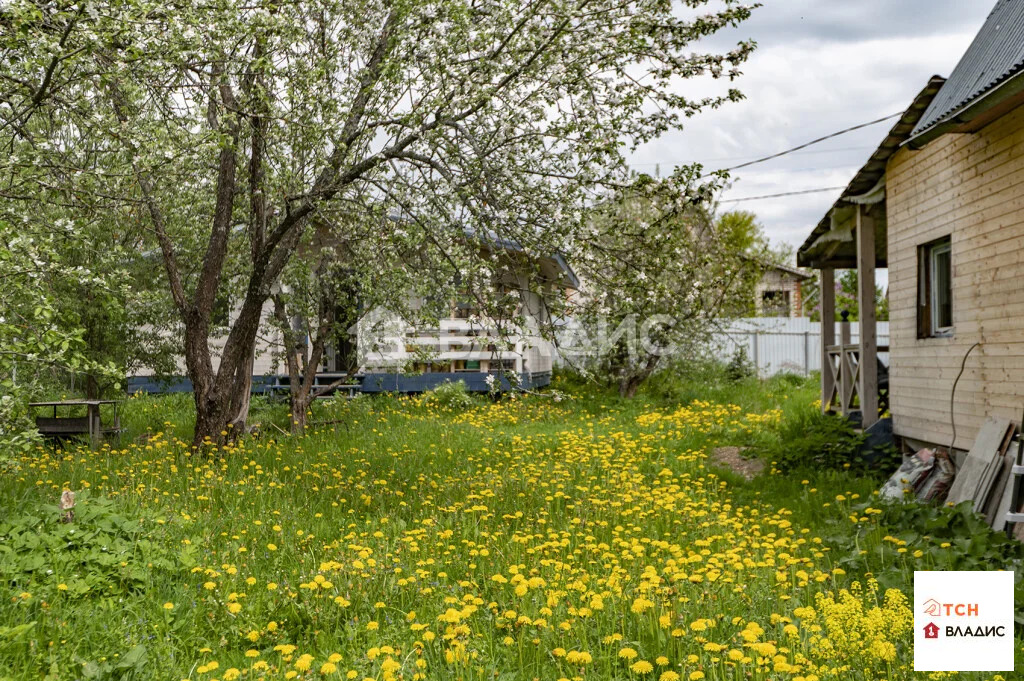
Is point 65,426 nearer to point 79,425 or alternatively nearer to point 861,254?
point 79,425

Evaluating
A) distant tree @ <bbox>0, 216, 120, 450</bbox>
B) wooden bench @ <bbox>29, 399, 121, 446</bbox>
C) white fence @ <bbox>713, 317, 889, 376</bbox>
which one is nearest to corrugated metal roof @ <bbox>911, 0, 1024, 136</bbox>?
distant tree @ <bbox>0, 216, 120, 450</bbox>

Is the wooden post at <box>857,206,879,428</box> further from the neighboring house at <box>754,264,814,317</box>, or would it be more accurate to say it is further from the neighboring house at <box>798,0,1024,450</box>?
the neighboring house at <box>754,264,814,317</box>

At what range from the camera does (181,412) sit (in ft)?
49.5

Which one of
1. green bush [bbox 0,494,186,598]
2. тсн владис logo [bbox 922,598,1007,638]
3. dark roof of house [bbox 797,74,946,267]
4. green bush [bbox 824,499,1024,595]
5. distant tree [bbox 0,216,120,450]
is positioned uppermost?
dark roof of house [bbox 797,74,946,267]

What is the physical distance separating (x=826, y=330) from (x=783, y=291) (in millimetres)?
29494

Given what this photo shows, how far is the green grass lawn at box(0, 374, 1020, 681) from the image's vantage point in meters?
4.24

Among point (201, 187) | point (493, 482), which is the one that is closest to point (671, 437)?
point (493, 482)

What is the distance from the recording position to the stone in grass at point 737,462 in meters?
10.9

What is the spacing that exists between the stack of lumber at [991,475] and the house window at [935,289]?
1758 millimetres

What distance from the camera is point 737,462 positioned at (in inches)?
455

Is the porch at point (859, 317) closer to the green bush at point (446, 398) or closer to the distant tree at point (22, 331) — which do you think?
the green bush at point (446, 398)

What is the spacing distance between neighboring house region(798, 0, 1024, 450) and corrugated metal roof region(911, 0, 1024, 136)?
2 centimetres

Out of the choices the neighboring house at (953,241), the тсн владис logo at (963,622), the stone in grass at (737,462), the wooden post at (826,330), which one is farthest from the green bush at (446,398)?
the тсн владис logo at (963,622)

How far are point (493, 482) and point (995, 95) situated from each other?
19.2 ft
